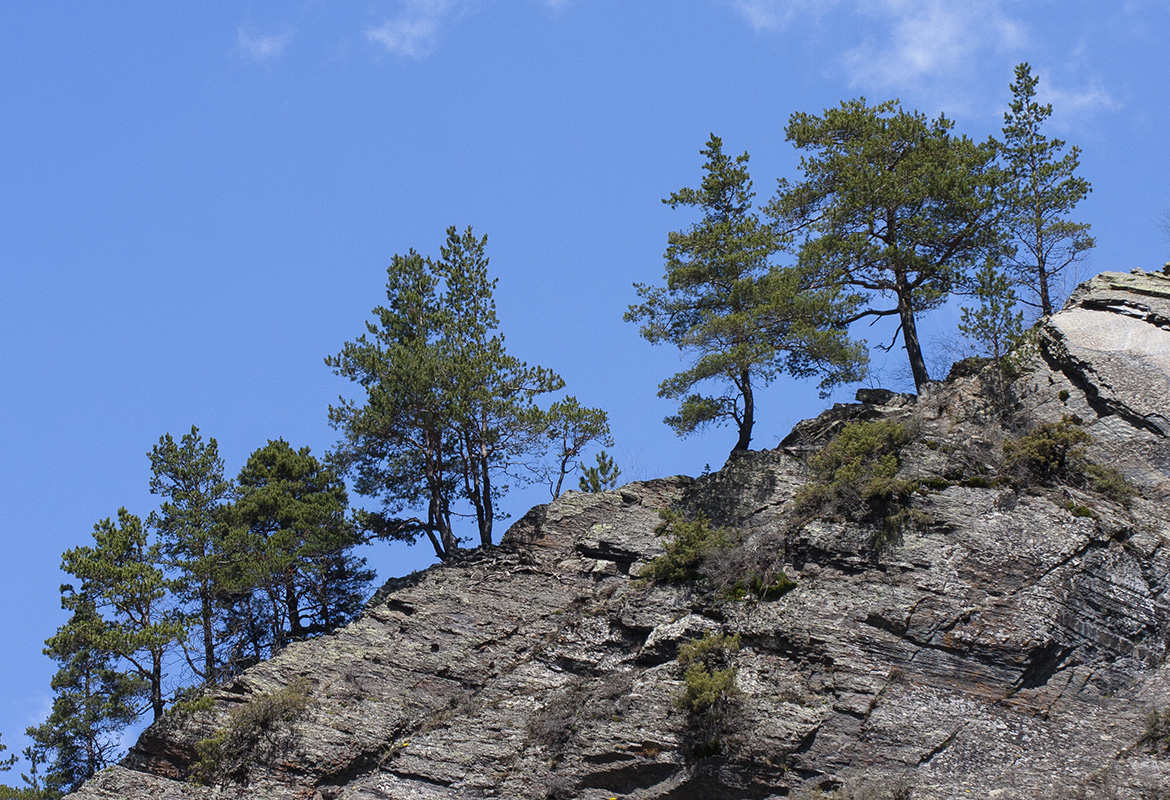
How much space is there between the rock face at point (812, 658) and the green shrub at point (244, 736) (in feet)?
0.16

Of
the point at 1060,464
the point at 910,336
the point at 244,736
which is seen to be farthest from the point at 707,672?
the point at 910,336

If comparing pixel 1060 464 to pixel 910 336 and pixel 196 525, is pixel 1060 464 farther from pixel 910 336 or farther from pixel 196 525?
pixel 196 525

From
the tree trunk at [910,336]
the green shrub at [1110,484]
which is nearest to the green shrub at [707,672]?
the green shrub at [1110,484]

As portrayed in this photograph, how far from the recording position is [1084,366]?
76.3 ft

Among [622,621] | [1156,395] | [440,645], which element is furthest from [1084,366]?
[440,645]

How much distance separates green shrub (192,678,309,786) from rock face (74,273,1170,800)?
49mm

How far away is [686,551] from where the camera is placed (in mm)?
22266

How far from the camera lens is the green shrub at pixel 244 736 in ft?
66.0

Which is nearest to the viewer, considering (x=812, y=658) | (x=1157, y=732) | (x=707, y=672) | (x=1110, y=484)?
(x=1157, y=732)

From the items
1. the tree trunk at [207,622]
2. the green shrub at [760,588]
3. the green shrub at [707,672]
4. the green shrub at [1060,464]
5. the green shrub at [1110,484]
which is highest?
the tree trunk at [207,622]

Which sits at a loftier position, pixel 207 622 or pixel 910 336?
pixel 910 336

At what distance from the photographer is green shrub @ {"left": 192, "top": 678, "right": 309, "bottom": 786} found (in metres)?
20.1

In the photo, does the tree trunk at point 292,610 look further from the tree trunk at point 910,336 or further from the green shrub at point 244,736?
the tree trunk at point 910,336

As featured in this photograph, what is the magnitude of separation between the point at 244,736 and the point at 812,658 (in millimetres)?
11514
